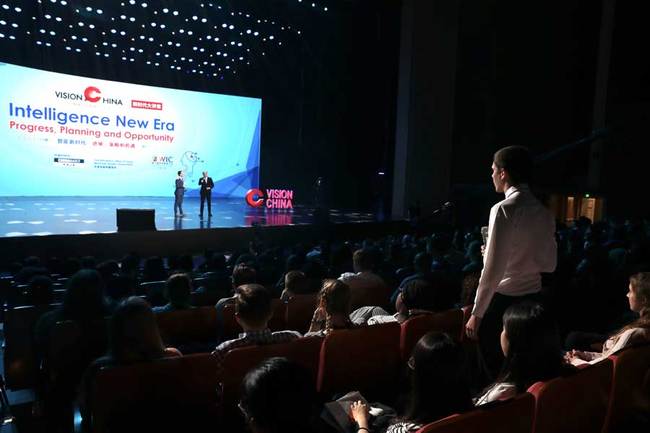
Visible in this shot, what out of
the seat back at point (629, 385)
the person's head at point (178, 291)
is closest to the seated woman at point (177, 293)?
the person's head at point (178, 291)

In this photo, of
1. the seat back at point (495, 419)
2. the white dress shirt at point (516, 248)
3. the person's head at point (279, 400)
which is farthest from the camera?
the white dress shirt at point (516, 248)

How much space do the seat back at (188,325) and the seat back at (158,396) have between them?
88cm

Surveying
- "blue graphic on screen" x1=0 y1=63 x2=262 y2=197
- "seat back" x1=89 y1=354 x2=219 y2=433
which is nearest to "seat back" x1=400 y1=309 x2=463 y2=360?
"seat back" x1=89 y1=354 x2=219 y2=433

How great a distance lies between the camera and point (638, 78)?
40.8 ft

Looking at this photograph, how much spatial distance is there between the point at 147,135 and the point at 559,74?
12.2 metres

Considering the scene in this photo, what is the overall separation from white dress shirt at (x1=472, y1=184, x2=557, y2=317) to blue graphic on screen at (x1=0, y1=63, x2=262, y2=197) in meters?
10.8

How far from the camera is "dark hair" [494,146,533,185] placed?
2.06 metres

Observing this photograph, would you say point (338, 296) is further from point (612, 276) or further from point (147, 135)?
point (147, 135)

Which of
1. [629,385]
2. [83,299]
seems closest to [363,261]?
[83,299]

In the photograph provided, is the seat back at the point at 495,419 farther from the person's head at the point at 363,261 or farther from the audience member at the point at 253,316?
the person's head at the point at 363,261

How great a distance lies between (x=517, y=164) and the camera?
2.06 meters

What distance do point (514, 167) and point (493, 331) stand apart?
726 mm

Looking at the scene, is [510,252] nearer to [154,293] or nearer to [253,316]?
[253,316]

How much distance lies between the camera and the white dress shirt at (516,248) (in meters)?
1.97
